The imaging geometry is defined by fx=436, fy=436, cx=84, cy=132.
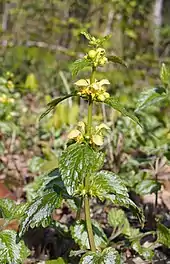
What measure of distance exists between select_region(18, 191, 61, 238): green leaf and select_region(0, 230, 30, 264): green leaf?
87 millimetres

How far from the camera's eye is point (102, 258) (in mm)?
1130

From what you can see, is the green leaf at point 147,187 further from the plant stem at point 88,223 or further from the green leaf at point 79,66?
the green leaf at point 79,66

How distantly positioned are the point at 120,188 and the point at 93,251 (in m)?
0.20

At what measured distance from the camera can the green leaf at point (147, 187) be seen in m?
1.61

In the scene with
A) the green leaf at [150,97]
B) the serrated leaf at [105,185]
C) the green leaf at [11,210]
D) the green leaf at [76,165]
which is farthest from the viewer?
the green leaf at [150,97]

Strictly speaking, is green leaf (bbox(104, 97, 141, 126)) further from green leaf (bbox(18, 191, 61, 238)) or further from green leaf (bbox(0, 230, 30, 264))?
green leaf (bbox(0, 230, 30, 264))

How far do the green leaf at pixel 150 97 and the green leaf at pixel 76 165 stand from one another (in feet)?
1.61

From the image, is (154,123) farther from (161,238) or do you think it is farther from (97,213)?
(161,238)

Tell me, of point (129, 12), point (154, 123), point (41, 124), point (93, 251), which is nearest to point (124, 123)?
point (154, 123)

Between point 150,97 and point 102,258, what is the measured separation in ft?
2.10

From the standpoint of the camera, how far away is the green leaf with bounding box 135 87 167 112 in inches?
59.9

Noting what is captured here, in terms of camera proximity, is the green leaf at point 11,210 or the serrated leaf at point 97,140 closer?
the serrated leaf at point 97,140

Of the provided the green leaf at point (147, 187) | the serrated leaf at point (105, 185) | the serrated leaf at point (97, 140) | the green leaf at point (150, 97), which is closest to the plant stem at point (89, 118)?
the serrated leaf at point (97, 140)

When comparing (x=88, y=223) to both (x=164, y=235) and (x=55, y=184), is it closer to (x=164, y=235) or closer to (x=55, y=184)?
(x=55, y=184)
